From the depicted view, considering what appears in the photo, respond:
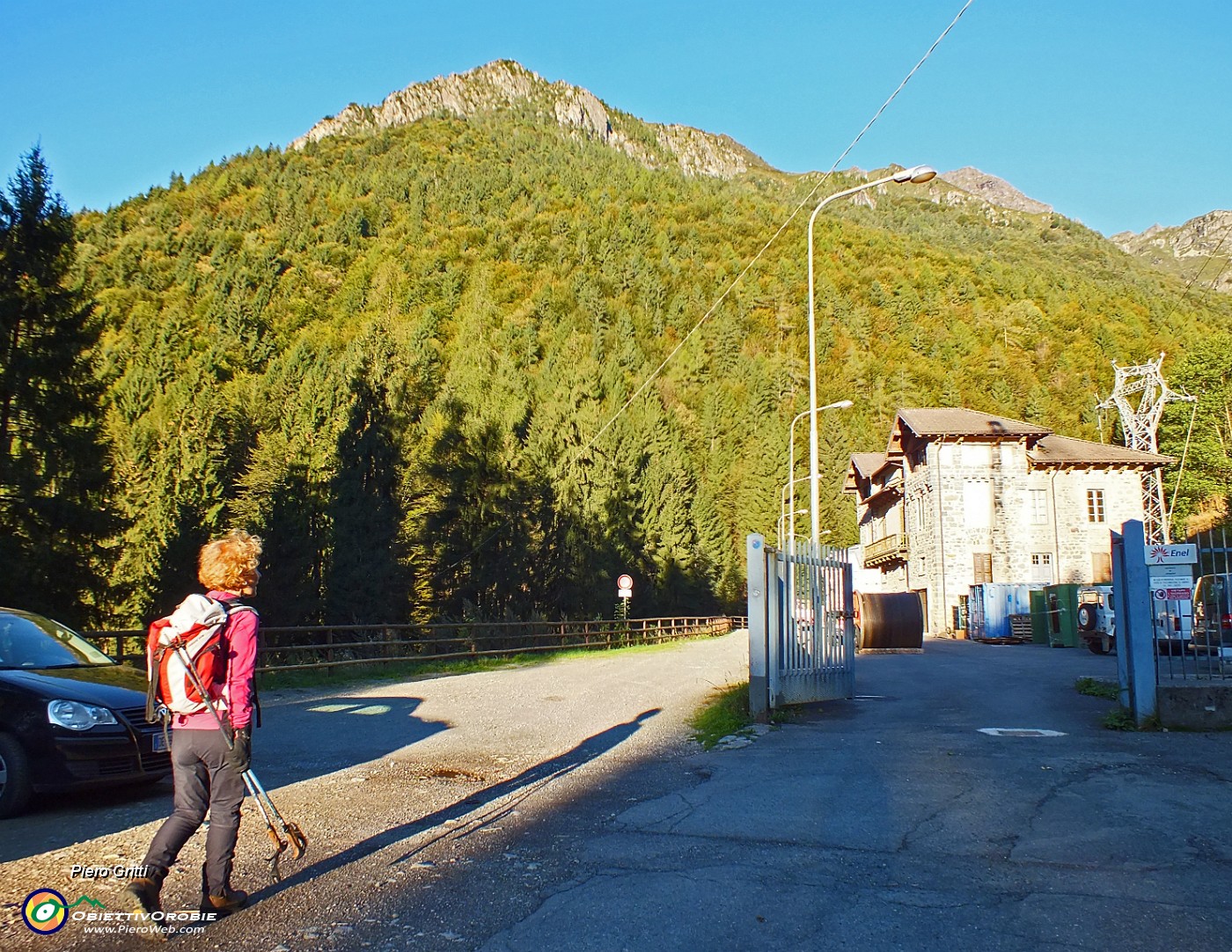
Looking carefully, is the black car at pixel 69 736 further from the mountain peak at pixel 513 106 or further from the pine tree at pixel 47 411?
the mountain peak at pixel 513 106

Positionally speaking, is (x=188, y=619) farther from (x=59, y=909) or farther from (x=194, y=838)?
(x=194, y=838)

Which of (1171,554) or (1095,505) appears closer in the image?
(1171,554)

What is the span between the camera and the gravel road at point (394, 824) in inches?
153

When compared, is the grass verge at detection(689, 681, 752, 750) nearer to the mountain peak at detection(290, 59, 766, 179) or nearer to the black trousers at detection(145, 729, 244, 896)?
the black trousers at detection(145, 729, 244, 896)

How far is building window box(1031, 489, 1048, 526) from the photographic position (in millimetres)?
45188

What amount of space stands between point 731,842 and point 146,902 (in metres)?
3.00

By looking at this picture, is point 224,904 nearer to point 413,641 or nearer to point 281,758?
point 281,758

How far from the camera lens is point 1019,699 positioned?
12.9 m

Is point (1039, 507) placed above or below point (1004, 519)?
above

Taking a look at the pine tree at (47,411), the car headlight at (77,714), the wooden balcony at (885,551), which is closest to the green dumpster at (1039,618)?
the wooden balcony at (885,551)

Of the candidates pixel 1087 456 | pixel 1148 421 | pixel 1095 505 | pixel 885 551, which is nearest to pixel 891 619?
pixel 1095 505

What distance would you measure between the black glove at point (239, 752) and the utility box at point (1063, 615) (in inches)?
1195

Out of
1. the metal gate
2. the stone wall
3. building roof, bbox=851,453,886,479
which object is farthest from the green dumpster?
the metal gate

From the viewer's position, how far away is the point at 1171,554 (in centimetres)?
913
